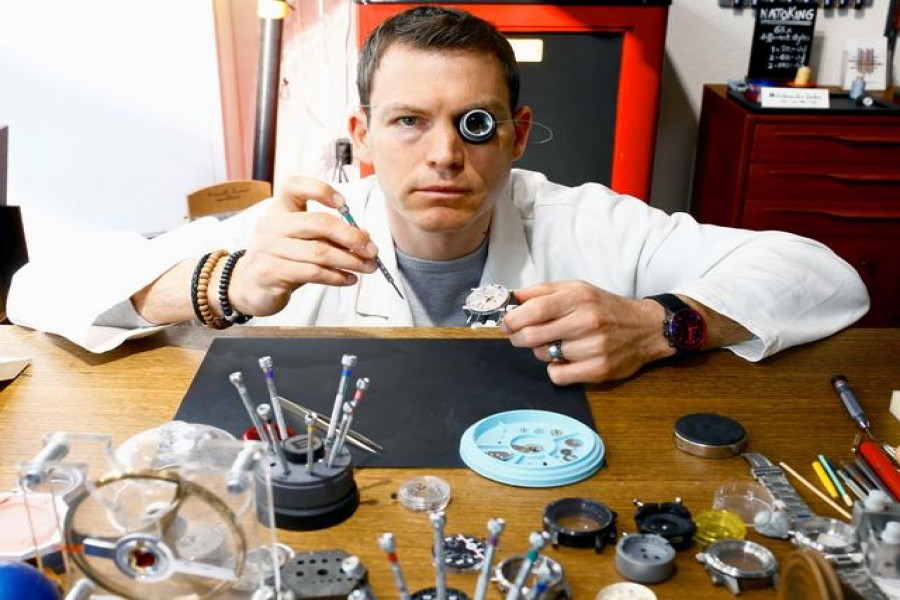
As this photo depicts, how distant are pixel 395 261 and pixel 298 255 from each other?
428mm

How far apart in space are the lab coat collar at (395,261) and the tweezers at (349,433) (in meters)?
0.54

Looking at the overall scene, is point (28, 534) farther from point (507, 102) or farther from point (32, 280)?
point (507, 102)

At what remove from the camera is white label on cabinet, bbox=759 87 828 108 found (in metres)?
2.76

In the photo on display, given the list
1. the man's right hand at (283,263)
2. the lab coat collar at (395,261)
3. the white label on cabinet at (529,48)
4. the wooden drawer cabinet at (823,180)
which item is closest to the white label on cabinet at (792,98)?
the wooden drawer cabinet at (823,180)

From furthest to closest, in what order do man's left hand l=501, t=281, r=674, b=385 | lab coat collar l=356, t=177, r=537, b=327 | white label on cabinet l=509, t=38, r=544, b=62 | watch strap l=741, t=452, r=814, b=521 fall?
white label on cabinet l=509, t=38, r=544, b=62, lab coat collar l=356, t=177, r=537, b=327, man's left hand l=501, t=281, r=674, b=385, watch strap l=741, t=452, r=814, b=521

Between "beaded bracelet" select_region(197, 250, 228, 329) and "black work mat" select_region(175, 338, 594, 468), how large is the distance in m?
0.06

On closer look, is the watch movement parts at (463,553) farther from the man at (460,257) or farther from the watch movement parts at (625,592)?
the man at (460,257)

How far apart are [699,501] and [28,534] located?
0.65 metres

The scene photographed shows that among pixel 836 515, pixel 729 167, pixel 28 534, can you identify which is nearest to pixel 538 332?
pixel 836 515

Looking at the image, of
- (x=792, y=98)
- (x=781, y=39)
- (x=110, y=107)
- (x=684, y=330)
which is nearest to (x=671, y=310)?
(x=684, y=330)

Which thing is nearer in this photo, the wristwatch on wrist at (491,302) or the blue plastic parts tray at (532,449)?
the blue plastic parts tray at (532,449)

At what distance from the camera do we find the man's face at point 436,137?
1.39m

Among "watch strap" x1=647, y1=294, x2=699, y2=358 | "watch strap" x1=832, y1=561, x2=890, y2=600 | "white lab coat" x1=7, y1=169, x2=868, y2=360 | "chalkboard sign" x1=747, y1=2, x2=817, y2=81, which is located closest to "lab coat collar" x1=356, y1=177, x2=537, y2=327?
"white lab coat" x1=7, y1=169, x2=868, y2=360

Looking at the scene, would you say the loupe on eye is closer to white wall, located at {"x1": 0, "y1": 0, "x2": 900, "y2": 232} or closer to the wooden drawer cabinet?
the wooden drawer cabinet
